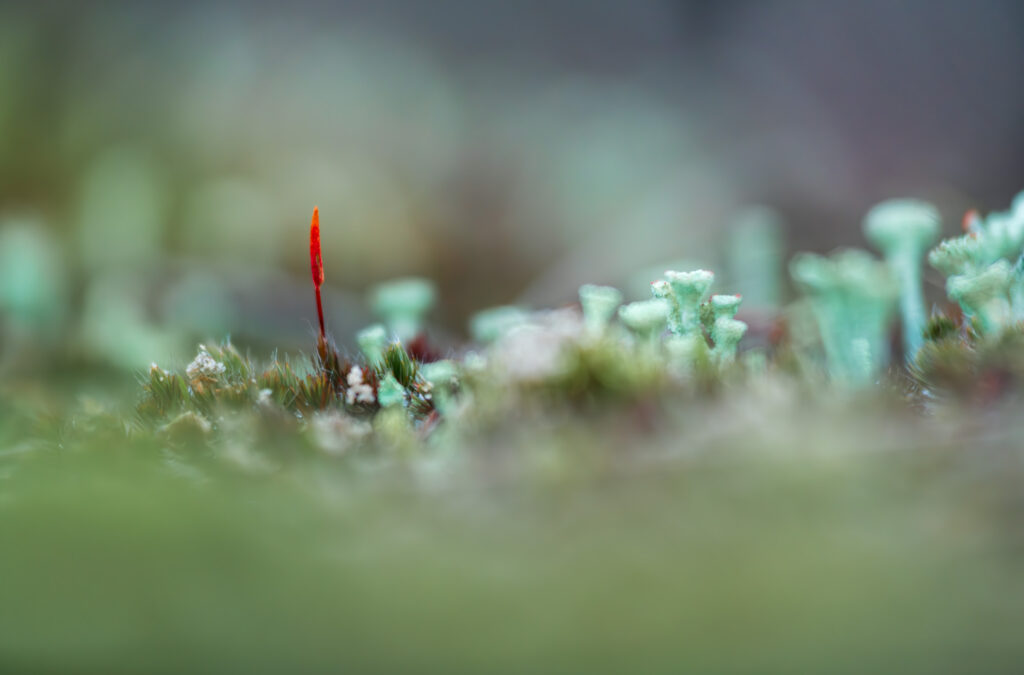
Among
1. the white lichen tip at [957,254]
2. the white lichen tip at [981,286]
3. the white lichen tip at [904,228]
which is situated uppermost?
the white lichen tip at [904,228]

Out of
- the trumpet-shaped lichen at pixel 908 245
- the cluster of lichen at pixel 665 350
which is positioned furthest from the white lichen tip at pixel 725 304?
the trumpet-shaped lichen at pixel 908 245

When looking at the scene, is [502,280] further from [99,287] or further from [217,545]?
[217,545]

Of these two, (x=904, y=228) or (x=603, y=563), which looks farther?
(x=904, y=228)

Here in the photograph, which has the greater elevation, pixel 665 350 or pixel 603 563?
pixel 665 350

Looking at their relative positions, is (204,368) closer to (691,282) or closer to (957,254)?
(691,282)

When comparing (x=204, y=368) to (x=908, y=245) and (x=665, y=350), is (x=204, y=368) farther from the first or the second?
(x=908, y=245)

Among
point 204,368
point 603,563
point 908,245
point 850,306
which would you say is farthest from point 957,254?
point 204,368

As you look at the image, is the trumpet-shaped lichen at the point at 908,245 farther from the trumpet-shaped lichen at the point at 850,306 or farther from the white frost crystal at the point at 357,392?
the white frost crystal at the point at 357,392

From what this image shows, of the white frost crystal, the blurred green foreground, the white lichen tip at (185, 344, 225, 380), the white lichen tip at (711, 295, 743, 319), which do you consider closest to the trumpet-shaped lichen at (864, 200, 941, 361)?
the white lichen tip at (711, 295, 743, 319)
